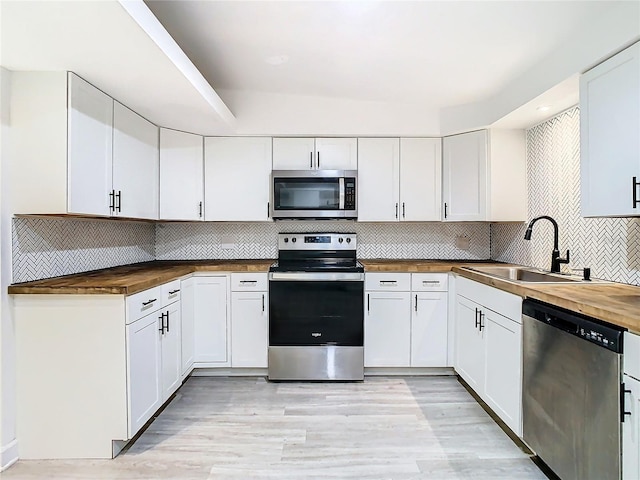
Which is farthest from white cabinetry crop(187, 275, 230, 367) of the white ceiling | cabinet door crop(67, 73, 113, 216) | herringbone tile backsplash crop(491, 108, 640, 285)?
herringbone tile backsplash crop(491, 108, 640, 285)

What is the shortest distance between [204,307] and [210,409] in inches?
31.4

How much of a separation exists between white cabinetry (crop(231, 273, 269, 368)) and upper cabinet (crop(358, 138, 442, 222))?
42.4 inches

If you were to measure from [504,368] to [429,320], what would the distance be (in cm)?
91

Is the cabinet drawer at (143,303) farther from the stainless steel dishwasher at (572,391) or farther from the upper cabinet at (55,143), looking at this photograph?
the stainless steel dishwasher at (572,391)

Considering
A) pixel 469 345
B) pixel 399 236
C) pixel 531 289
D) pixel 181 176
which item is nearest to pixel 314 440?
pixel 469 345

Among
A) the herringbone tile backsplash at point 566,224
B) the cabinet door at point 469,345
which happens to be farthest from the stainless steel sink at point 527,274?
the cabinet door at point 469,345

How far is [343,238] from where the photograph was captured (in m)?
3.46

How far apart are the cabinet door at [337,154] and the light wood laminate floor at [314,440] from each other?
1.82 m

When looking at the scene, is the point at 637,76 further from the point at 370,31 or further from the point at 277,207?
the point at 277,207

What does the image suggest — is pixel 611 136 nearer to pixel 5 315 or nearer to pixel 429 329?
pixel 429 329

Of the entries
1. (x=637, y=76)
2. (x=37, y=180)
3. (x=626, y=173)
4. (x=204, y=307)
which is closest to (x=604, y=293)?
(x=626, y=173)

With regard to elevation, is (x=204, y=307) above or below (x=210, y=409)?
above

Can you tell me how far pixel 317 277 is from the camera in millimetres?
2838

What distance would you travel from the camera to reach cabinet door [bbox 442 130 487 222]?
2.94 metres
